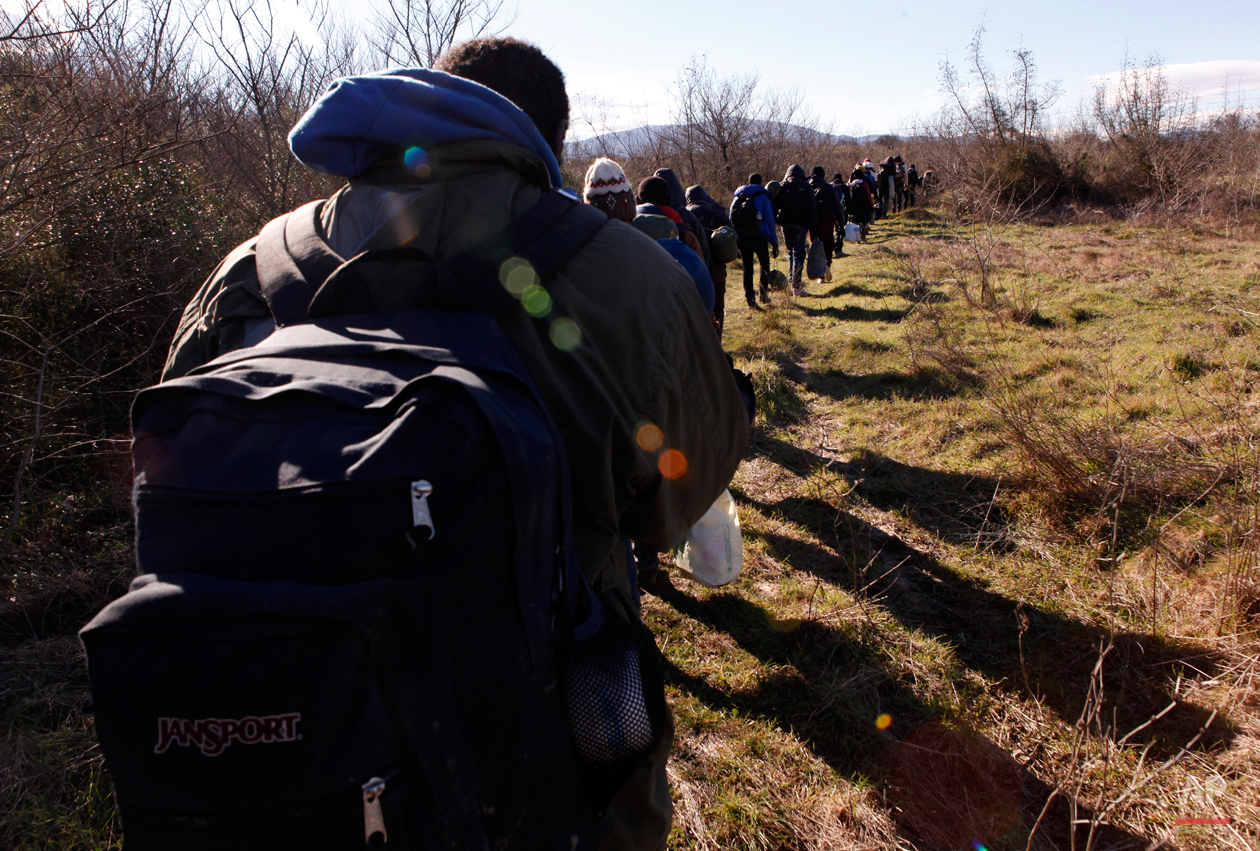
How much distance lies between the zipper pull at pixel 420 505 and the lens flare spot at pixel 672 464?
0.49m

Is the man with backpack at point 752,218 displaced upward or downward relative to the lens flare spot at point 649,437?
upward

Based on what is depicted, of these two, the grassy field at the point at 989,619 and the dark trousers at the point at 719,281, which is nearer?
the grassy field at the point at 989,619

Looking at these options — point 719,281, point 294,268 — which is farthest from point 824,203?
point 294,268

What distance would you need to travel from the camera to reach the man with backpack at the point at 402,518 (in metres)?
0.76

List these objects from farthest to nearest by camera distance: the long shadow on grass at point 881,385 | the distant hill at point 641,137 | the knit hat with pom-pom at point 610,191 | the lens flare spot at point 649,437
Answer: the distant hill at point 641,137
the long shadow on grass at point 881,385
the knit hat with pom-pom at point 610,191
the lens flare spot at point 649,437

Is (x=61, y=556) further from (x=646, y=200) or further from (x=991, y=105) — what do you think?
(x=991, y=105)

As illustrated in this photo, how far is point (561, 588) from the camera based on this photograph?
927 mm

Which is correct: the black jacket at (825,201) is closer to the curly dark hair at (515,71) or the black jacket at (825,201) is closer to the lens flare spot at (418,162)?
the curly dark hair at (515,71)

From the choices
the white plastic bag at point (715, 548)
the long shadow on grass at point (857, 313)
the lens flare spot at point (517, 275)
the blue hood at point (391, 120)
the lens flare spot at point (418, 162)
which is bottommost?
the white plastic bag at point (715, 548)

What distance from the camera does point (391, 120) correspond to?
106 centimetres

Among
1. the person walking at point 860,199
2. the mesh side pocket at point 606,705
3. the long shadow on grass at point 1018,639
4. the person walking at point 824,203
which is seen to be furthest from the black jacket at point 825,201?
the mesh side pocket at point 606,705

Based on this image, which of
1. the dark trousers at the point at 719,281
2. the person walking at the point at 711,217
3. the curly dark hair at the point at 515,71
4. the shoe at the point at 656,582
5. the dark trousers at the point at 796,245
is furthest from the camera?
the dark trousers at the point at 796,245

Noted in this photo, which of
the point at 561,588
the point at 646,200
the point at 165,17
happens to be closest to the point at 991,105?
the point at 646,200

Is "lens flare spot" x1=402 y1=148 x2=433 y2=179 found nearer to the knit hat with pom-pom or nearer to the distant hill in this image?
the knit hat with pom-pom
